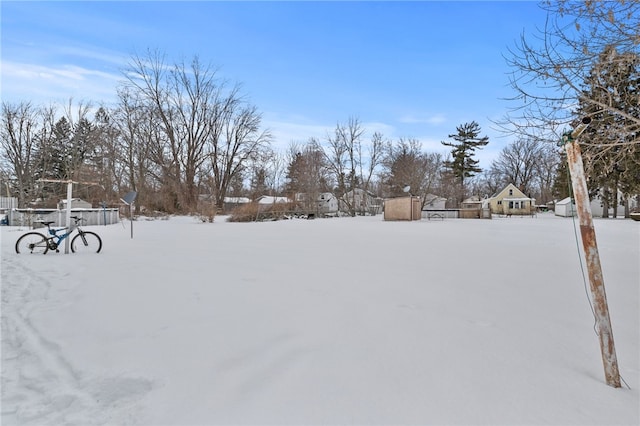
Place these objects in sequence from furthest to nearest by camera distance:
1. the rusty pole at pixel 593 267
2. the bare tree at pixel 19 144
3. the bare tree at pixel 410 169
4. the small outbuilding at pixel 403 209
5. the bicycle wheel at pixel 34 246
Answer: the bare tree at pixel 410 169 < the bare tree at pixel 19 144 < the small outbuilding at pixel 403 209 < the bicycle wheel at pixel 34 246 < the rusty pole at pixel 593 267

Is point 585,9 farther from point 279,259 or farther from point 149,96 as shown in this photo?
point 149,96

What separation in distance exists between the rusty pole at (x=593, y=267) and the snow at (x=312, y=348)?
0.48 feet

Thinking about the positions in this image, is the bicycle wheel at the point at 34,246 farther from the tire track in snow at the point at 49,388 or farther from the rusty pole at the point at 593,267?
the rusty pole at the point at 593,267

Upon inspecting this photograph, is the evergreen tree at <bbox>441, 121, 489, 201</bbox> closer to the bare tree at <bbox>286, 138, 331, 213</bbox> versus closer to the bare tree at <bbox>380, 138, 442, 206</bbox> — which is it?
the bare tree at <bbox>380, 138, 442, 206</bbox>

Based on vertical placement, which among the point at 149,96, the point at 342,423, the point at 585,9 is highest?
the point at 149,96

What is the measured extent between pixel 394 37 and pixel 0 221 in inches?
751

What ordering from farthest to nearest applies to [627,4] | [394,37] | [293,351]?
[394,37] < [627,4] < [293,351]

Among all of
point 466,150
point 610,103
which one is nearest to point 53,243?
point 610,103

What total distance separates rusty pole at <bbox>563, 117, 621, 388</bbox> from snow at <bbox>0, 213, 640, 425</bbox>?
0.48ft

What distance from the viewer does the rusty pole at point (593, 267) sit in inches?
75.8

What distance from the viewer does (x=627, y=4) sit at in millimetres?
3285

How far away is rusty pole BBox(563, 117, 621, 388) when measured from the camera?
6.32ft

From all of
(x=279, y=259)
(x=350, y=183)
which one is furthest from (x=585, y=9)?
(x=350, y=183)

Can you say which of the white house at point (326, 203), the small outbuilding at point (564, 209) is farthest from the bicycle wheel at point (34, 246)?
the small outbuilding at point (564, 209)
